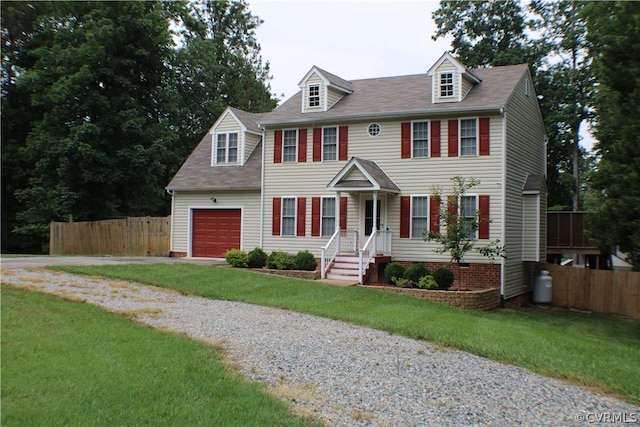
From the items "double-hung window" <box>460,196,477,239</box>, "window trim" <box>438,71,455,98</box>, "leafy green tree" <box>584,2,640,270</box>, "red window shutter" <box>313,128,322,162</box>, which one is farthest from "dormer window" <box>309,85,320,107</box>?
"leafy green tree" <box>584,2,640,270</box>

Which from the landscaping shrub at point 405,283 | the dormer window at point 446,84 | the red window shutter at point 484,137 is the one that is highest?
the dormer window at point 446,84

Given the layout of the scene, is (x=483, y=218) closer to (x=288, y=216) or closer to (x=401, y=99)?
(x=401, y=99)

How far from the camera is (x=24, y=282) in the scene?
40.4ft

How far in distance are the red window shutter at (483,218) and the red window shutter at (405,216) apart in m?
2.35

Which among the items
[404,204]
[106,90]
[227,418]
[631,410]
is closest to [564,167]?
[404,204]

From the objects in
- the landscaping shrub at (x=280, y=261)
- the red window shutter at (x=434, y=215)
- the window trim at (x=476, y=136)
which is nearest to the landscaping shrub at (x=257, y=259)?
the landscaping shrub at (x=280, y=261)

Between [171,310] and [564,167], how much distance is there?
89.8 ft

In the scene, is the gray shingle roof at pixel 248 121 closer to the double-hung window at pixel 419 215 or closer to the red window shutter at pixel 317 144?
the red window shutter at pixel 317 144

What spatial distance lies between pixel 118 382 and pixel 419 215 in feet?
45.8

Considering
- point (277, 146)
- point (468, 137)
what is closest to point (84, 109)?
point (277, 146)

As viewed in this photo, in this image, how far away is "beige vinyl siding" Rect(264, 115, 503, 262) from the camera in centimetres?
1786

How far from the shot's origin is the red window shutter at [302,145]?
20688 millimetres

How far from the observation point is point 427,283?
16.4 meters

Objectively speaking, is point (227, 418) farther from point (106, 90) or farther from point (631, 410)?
point (106, 90)
